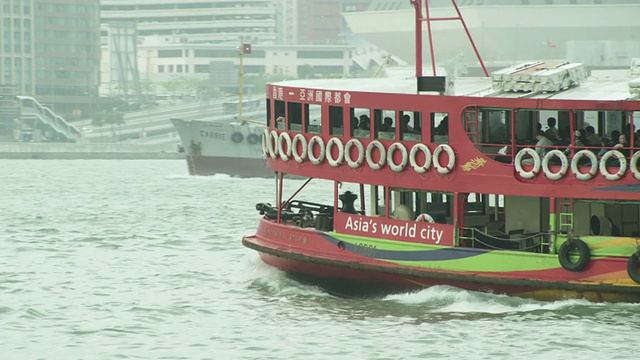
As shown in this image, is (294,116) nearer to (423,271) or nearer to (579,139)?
(423,271)

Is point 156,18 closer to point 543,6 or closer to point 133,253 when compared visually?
point 543,6

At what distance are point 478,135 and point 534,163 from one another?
1123mm

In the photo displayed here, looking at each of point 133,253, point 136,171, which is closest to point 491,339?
point 133,253

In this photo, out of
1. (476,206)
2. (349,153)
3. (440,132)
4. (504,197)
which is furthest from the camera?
(476,206)

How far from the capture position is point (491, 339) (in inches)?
916

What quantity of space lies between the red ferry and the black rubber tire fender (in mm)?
24

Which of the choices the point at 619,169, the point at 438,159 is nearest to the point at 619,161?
the point at 619,169

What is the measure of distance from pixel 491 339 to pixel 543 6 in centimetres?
12770

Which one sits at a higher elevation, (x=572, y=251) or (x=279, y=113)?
(x=279, y=113)

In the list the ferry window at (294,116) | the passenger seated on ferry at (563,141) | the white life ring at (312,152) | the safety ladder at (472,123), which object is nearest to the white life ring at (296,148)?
the white life ring at (312,152)

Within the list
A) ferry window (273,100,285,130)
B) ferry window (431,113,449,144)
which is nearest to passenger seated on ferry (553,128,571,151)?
ferry window (431,113,449,144)

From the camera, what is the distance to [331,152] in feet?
88.3

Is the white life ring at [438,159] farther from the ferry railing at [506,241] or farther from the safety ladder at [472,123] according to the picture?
the ferry railing at [506,241]

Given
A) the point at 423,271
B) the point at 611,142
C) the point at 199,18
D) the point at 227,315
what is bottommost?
the point at 227,315
